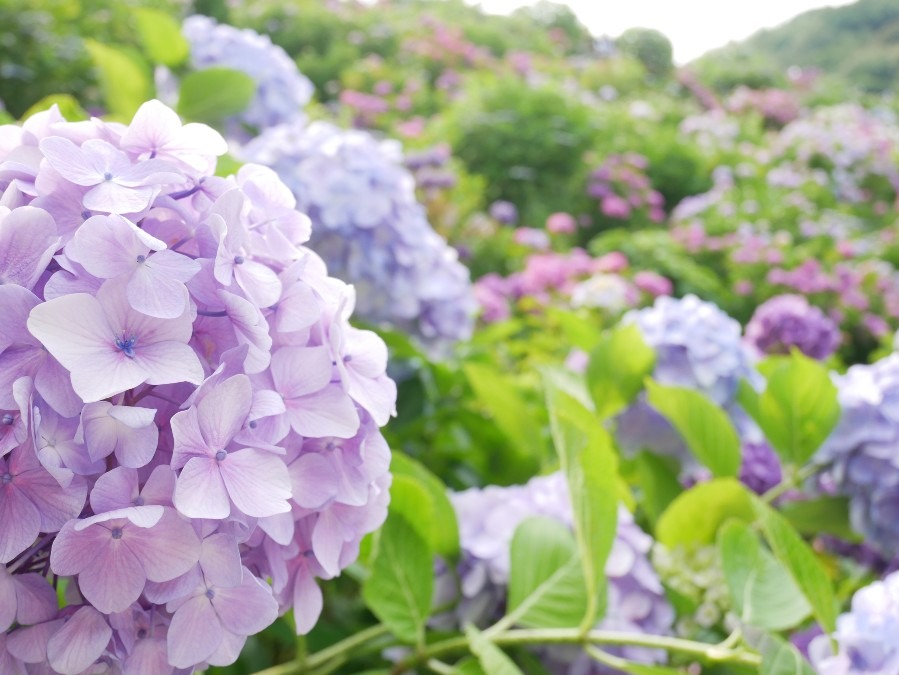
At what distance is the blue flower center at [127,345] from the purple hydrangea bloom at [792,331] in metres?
1.42

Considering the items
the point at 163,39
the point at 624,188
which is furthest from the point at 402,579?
the point at 624,188

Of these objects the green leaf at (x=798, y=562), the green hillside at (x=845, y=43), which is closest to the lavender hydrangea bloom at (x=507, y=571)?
the green leaf at (x=798, y=562)

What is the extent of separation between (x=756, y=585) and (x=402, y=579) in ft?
0.86

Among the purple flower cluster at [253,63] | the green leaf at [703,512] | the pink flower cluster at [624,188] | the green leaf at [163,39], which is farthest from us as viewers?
the pink flower cluster at [624,188]

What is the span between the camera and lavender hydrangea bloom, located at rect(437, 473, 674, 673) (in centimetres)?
71

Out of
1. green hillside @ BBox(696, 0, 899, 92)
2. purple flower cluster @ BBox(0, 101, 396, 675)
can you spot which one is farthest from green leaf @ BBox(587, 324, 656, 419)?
green hillside @ BBox(696, 0, 899, 92)

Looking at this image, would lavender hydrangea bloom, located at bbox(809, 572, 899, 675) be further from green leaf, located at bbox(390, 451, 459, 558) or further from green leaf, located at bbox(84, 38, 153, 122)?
green leaf, located at bbox(84, 38, 153, 122)

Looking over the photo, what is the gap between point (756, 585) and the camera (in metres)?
0.64

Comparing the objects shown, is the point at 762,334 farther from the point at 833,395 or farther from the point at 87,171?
the point at 87,171

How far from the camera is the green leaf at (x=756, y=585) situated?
24.4 inches

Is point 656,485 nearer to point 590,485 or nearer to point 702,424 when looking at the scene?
point 702,424

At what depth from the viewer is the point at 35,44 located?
181 inches

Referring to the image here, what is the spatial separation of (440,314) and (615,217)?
15.2ft

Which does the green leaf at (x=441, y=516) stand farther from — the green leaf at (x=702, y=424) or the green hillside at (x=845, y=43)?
the green hillside at (x=845, y=43)
